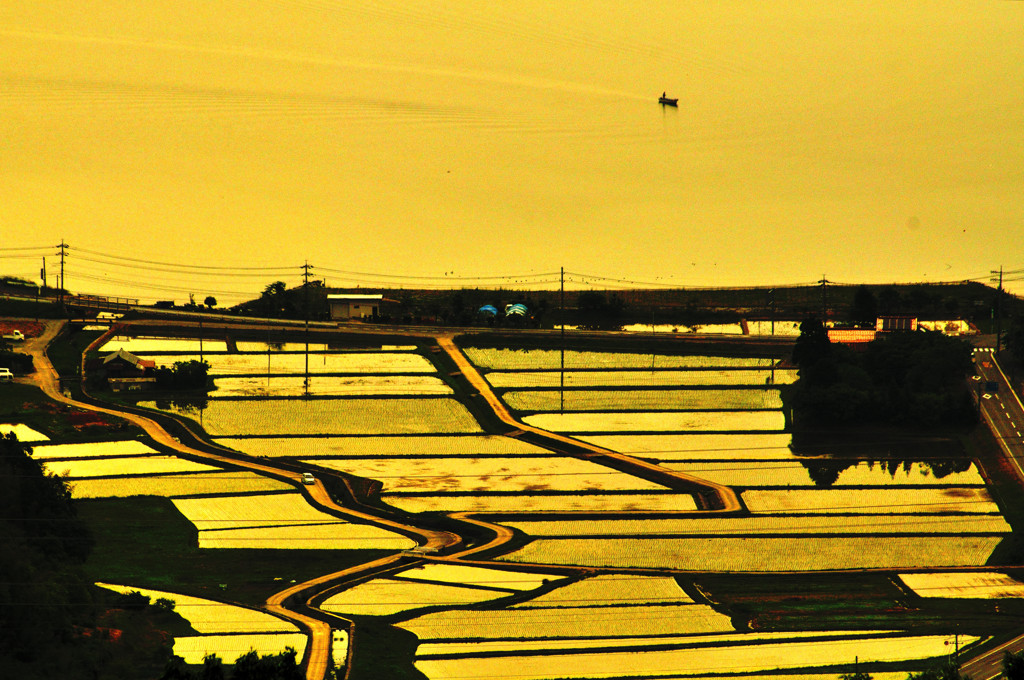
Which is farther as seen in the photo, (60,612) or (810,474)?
(810,474)

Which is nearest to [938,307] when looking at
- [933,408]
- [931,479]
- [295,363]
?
[933,408]

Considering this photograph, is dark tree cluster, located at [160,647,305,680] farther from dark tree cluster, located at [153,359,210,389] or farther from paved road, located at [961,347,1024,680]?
dark tree cluster, located at [153,359,210,389]

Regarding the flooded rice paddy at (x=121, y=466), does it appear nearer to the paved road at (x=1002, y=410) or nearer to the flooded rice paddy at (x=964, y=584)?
the flooded rice paddy at (x=964, y=584)

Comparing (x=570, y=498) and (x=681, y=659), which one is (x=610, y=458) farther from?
(x=681, y=659)

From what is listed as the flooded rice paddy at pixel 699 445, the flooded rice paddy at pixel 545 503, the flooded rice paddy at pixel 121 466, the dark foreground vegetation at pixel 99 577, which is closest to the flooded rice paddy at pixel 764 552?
the flooded rice paddy at pixel 545 503

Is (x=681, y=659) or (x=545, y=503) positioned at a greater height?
(x=545, y=503)

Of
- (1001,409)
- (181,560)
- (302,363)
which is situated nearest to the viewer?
(181,560)

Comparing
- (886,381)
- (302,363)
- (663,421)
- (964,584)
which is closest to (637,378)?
(663,421)

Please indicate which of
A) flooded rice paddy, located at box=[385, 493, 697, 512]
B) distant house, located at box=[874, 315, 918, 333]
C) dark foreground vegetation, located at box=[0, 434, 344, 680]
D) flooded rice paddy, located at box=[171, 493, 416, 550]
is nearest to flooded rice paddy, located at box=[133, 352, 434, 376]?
flooded rice paddy, located at box=[171, 493, 416, 550]
